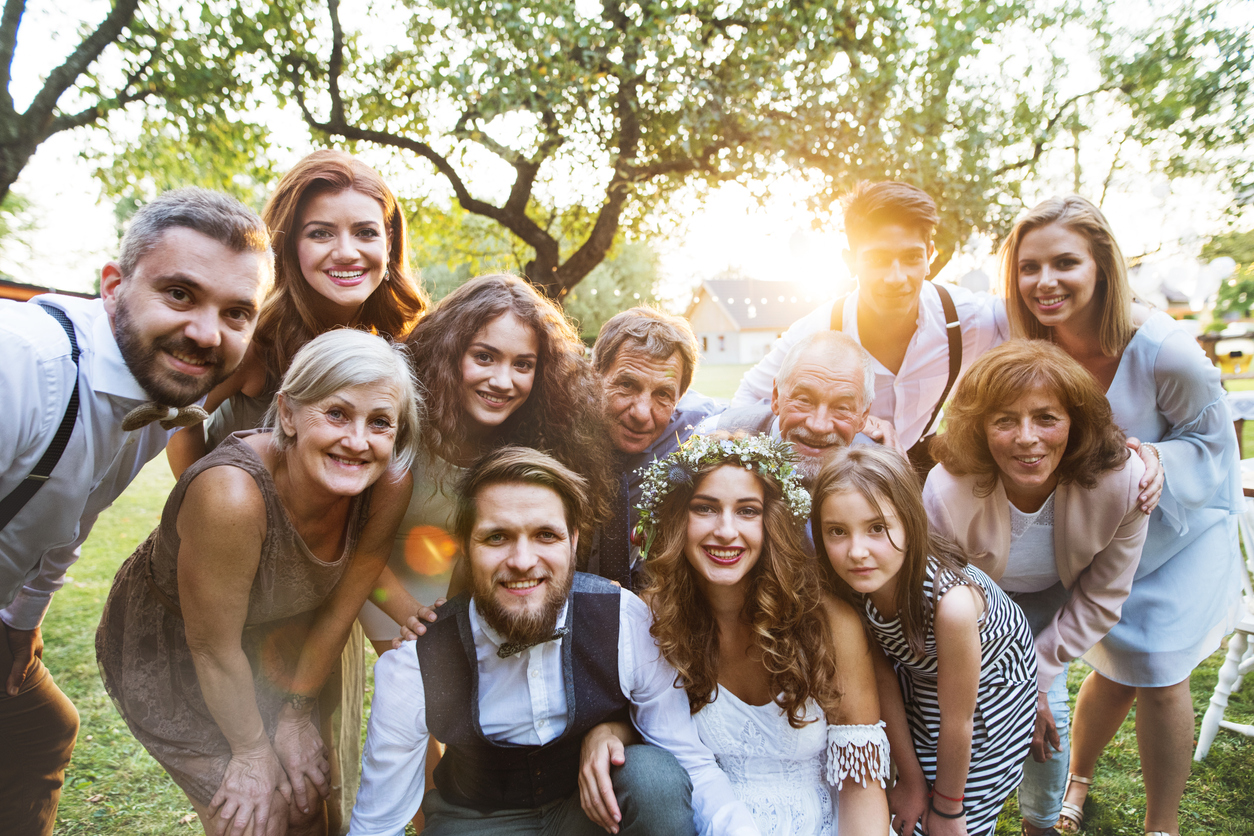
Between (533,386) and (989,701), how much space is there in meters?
2.32

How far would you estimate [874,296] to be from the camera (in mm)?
3760

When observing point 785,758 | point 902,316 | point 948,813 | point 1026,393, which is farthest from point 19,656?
point 902,316

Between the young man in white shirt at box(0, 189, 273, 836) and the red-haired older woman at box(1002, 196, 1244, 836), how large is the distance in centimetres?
349

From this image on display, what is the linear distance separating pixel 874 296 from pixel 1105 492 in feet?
4.88

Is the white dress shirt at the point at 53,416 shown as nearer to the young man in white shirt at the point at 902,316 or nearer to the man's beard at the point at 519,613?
the man's beard at the point at 519,613

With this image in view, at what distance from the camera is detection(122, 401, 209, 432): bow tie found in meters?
2.27

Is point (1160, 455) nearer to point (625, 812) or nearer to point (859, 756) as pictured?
point (859, 756)

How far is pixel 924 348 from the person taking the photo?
3.85 meters

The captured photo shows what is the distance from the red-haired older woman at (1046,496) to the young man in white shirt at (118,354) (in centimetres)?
292

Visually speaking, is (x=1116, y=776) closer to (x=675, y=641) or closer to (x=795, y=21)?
A: (x=675, y=641)

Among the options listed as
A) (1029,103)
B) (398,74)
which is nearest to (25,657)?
(398,74)

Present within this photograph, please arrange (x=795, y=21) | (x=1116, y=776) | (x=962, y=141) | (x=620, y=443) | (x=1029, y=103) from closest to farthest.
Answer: (x=620, y=443)
(x=1116, y=776)
(x=795, y=21)
(x=962, y=141)
(x=1029, y=103)

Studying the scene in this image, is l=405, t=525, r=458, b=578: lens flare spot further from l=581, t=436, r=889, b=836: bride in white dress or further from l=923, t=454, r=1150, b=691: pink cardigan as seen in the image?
l=923, t=454, r=1150, b=691: pink cardigan

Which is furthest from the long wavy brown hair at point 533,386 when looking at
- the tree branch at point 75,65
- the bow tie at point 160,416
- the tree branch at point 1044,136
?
the tree branch at point 1044,136
